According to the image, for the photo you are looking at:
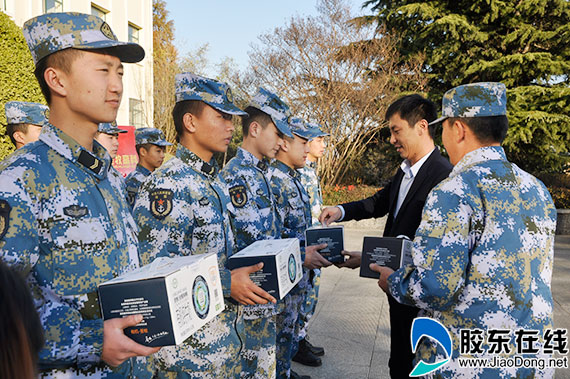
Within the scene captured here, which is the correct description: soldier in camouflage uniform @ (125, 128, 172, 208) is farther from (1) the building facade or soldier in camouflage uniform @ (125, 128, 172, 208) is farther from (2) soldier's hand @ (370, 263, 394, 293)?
(1) the building facade

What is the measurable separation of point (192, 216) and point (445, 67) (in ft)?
51.6

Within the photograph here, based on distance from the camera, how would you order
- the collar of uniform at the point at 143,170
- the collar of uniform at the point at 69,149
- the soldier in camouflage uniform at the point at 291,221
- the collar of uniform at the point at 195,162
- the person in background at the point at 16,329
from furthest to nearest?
1. the collar of uniform at the point at 143,170
2. the soldier in camouflage uniform at the point at 291,221
3. the collar of uniform at the point at 195,162
4. the collar of uniform at the point at 69,149
5. the person in background at the point at 16,329

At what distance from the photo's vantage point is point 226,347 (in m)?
2.34

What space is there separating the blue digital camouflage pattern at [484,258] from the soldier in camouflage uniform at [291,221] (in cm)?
148

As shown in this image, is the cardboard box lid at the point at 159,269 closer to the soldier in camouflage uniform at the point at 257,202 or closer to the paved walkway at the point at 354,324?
the soldier in camouflage uniform at the point at 257,202

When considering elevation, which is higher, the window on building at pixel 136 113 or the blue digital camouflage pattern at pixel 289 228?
the window on building at pixel 136 113

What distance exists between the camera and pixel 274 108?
3662mm

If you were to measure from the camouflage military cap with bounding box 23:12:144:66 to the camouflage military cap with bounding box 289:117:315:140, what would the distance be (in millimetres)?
3222

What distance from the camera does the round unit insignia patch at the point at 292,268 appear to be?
2.64m

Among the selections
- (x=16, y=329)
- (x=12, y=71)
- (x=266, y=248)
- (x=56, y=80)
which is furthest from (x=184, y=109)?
(x=12, y=71)

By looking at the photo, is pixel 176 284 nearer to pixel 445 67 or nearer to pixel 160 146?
pixel 160 146

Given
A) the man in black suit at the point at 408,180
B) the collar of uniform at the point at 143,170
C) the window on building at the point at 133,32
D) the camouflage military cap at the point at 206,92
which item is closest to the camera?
the camouflage military cap at the point at 206,92

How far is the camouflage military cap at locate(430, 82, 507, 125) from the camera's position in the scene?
228 cm

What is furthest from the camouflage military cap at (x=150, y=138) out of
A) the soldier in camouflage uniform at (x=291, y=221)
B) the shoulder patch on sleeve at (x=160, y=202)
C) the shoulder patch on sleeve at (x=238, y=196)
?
the shoulder patch on sleeve at (x=160, y=202)
